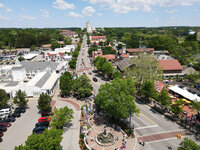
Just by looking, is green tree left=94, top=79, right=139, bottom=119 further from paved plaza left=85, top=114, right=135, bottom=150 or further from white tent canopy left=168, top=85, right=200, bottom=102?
white tent canopy left=168, top=85, right=200, bottom=102

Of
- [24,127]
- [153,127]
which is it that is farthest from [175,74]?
[24,127]

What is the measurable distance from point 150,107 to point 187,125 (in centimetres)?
983

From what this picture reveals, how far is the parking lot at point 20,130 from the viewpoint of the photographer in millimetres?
26672

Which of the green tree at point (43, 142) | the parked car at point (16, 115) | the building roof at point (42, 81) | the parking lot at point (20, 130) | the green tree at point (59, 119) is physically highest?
the building roof at point (42, 81)

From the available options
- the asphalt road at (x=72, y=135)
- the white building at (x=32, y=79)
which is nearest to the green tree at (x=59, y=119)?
the asphalt road at (x=72, y=135)

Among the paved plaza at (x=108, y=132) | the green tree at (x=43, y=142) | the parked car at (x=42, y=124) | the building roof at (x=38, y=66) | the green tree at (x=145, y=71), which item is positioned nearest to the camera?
the green tree at (x=43, y=142)

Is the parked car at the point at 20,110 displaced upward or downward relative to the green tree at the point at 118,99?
downward

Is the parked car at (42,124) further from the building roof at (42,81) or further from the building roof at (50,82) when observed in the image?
the building roof at (42,81)

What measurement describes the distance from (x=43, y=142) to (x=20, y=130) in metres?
14.4

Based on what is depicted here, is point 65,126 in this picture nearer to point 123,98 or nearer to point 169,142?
point 123,98

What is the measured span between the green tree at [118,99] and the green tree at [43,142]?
1139cm

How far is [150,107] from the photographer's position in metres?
38.7

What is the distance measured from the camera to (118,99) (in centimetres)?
2783

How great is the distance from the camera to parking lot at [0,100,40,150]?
26672 millimetres
